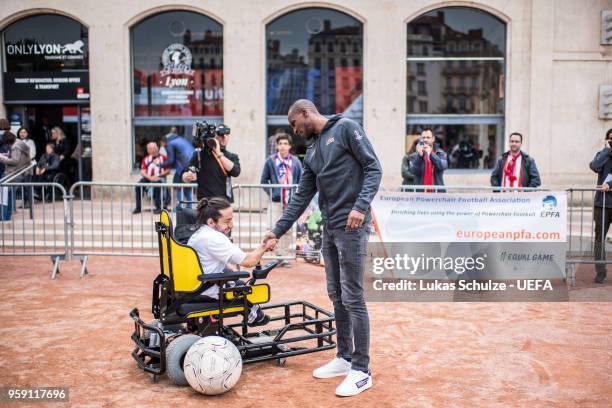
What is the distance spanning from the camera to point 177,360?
204 inches

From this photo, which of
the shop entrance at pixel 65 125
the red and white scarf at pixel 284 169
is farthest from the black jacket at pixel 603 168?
the shop entrance at pixel 65 125

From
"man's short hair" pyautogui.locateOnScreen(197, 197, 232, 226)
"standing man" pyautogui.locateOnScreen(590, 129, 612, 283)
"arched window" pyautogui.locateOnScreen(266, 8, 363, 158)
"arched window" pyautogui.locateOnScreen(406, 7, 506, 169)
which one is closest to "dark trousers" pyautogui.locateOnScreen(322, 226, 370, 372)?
"man's short hair" pyautogui.locateOnScreen(197, 197, 232, 226)

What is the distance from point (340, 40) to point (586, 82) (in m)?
5.47

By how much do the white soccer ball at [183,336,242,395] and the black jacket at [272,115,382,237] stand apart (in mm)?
1230

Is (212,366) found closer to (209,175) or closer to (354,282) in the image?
(354,282)

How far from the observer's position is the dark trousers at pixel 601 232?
9289 millimetres

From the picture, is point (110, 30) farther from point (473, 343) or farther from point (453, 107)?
point (473, 343)

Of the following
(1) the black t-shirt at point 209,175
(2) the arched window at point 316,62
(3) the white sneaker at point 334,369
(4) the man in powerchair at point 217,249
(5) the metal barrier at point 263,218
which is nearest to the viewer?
(3) the white sneaker at point 334,369

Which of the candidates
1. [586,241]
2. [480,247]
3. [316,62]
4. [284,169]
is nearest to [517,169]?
[586,241]

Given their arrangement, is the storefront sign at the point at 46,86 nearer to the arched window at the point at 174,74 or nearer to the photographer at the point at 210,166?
the arched window at the point at 174,74

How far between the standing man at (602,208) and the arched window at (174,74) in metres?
8.77

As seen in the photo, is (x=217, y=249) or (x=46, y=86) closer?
(x=217, y=249)

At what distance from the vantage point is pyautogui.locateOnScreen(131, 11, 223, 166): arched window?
51.0ft

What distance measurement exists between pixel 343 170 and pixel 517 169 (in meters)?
5.53
